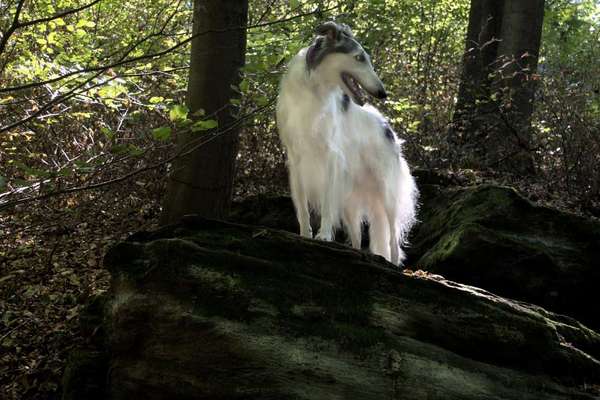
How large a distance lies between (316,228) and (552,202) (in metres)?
A: 3.08

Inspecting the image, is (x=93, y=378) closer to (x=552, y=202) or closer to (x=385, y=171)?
(x=385, y=171)

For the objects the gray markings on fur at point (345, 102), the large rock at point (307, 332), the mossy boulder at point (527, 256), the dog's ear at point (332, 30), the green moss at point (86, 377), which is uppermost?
the dog's ear at point (332, 30)

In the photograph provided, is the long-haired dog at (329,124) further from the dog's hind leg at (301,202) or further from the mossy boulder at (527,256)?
the mossy boulder at (527,256)

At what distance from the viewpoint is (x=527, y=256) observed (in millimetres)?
5652

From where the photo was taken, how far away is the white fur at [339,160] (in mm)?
5402

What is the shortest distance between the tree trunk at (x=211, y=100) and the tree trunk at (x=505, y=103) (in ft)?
15.0

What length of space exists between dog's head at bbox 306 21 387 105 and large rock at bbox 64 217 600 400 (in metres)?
1.78

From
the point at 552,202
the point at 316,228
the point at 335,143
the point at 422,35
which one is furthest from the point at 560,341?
the point at 422,35

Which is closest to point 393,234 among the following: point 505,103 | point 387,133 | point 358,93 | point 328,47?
point 387,133

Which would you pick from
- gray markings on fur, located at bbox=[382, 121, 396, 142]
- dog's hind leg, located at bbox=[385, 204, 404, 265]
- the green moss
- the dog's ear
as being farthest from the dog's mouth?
the green moss

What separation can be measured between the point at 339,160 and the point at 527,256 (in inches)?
75.7

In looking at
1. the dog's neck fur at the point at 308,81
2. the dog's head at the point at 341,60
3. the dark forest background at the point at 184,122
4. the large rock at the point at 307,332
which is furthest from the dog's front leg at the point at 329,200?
the large rock at the point at 307,332

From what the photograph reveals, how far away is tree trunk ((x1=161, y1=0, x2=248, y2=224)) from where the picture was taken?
18.2ft

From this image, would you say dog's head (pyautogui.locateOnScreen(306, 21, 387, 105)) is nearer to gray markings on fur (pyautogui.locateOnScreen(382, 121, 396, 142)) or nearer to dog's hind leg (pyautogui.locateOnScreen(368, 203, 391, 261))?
gray markings on fur (pyautogui.locateOnScreen(382, 121, 396, 142))
